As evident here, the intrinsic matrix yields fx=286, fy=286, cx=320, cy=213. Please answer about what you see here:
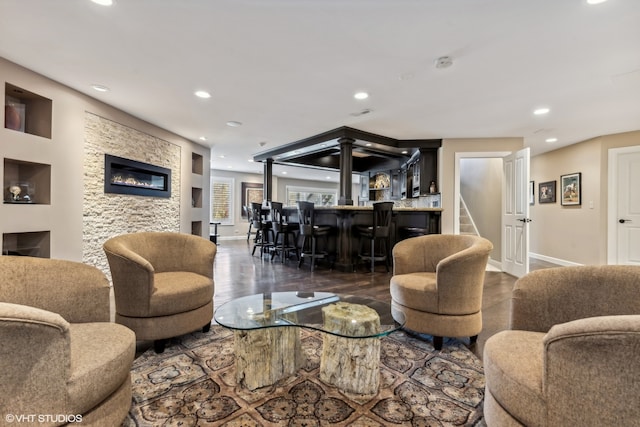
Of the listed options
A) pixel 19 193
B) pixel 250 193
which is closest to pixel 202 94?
pixel 19 193

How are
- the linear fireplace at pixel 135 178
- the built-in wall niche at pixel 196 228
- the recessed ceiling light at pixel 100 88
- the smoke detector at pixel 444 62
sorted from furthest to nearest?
1. the built-in wall niche at pixel 196 228
2. the linear fireplace at pixel 135 178
3. the recessed ceiling light at pixel 100 88
4. the smoke detector at pixel 444 62

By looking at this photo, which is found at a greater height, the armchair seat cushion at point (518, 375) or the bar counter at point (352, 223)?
the bar counter at point (352, 223)

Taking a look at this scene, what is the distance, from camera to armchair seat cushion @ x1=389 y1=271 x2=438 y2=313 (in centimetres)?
203

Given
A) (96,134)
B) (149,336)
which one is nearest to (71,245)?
(96,134)

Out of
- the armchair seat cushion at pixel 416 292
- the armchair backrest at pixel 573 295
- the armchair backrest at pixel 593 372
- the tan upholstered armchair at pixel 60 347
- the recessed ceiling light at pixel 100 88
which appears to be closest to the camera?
the armchair backrest at pixel 593 372

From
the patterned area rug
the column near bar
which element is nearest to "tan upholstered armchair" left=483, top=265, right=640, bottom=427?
the patterned area rug

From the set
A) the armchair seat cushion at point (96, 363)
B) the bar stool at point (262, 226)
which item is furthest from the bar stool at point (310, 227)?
the armchair seat cushion at point (96, 363)

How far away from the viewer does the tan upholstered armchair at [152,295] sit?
6.18 ft

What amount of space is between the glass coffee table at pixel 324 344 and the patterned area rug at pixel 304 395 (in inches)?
2.3

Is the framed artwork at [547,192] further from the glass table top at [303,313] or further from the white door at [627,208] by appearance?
the glass table top at [303,313]

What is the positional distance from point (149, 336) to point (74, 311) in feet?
1.84

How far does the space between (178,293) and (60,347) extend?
100cm

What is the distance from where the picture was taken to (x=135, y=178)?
4.48 meters

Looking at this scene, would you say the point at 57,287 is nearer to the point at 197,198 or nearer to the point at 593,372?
the point at 593,372
